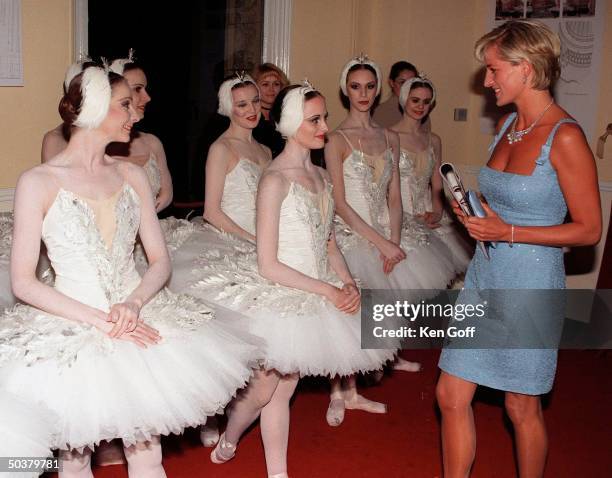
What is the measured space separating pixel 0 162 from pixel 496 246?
9.03 ft

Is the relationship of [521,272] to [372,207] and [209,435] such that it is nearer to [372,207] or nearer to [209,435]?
[372,207]

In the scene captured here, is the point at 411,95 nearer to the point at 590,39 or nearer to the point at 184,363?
the point at 590,39

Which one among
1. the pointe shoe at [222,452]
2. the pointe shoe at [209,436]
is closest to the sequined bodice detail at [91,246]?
the pointe shoe at [222,452]

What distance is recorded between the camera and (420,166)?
4770 millimetres

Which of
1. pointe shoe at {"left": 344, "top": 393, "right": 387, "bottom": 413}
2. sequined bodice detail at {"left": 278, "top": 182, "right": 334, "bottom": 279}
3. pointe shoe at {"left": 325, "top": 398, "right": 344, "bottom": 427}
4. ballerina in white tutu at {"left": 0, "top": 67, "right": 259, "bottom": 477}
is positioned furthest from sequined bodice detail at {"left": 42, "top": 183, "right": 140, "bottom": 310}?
pointe shoe at {"left": 344, "top": 393, "right": 387, "bottom": 413}

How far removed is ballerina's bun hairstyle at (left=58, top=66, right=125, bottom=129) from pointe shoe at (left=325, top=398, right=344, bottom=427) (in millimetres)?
2036

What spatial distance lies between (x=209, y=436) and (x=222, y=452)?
197 millimetres

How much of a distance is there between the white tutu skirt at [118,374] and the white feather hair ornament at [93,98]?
0.60m

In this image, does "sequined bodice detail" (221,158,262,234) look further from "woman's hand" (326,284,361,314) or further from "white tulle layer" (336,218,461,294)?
"woman's hand" (326,284,361,314)

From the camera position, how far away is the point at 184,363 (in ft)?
7.98

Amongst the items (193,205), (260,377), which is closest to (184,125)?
(193,205)

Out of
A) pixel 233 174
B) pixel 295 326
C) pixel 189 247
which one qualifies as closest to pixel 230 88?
pixel 233 174

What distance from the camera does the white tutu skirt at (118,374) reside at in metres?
2.21

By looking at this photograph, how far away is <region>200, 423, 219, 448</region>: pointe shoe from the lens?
361cm
